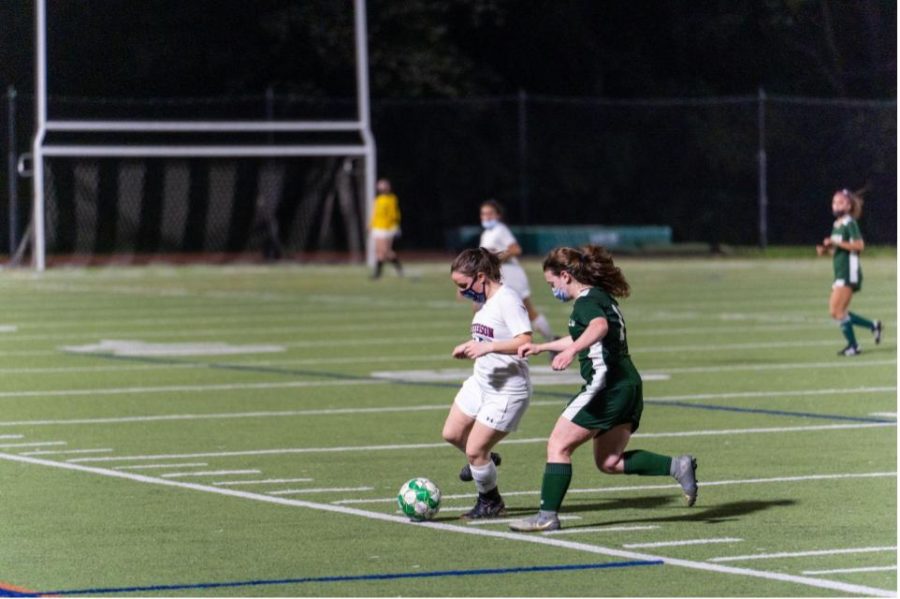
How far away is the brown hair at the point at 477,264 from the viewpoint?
10.2 m

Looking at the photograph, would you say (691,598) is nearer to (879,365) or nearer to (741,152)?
(879,365)

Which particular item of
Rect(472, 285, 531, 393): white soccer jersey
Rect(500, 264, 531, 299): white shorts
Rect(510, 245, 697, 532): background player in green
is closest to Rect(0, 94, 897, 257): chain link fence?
Rect(500, 264, 531, 299): white shorts

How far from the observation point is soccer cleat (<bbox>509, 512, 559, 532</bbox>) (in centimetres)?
961

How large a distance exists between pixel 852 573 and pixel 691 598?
879mm

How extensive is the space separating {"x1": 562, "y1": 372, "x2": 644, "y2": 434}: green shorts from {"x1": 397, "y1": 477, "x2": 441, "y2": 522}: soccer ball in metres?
0.76

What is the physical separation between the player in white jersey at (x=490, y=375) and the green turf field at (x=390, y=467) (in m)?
0.29

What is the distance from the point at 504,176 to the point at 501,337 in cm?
3653

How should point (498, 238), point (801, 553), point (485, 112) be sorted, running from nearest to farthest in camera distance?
point (801, 553) → point (498, 238) → point (485, 112)

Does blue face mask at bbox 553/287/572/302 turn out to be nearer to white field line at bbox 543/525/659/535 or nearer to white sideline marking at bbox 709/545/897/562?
white field line at bbox 543/525/659/535

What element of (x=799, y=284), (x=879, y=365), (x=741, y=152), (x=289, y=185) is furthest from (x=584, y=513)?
(x=741, y=152)

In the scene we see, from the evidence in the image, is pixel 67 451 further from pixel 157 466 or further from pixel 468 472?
pixel 468 472

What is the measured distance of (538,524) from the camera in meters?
9.62

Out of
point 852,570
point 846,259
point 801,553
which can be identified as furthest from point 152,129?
point 852,570

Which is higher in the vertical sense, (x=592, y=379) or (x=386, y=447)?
(x=592, y=379)
